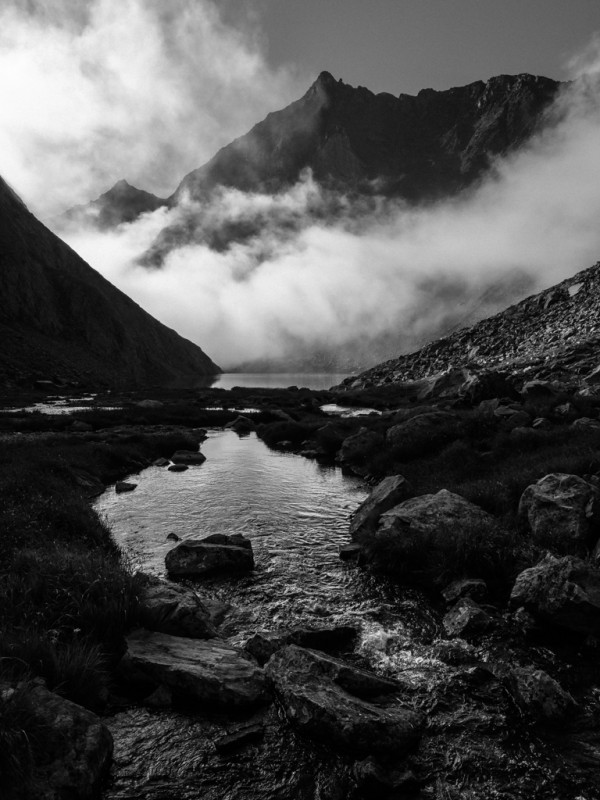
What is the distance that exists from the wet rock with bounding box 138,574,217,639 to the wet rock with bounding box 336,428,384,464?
20.1 meters

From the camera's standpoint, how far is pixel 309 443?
3716 cm

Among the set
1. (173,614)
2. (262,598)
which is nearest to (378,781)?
(173,614)

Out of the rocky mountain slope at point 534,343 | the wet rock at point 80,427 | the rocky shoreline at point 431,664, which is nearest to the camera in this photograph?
the rocky shoreline at point 431,664

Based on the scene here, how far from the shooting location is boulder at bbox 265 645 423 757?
606 cm

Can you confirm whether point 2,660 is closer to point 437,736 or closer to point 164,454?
point 437,736

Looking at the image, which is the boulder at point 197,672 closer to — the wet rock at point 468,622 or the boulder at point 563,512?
the wet rock at point 468,622

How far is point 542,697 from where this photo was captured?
682 centimetres

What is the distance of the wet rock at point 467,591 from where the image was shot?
34.7ft

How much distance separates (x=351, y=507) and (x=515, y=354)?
256 feet

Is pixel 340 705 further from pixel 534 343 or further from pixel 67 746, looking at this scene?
pixel 534 343

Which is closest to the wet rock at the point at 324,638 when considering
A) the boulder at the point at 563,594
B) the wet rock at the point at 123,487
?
the boulder at the point at 563,594

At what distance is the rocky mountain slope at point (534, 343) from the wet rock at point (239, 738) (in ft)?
168

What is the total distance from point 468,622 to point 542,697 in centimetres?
244

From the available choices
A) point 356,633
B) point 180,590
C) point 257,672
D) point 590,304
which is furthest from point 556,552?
point 590,304
